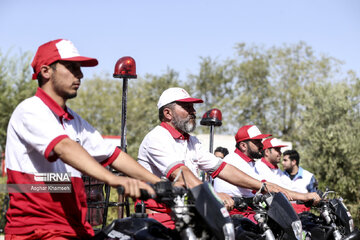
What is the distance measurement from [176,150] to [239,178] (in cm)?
70

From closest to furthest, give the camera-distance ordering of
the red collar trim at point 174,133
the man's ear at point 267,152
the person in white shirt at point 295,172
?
the red collar trim at point 174,133
the man's ear at point 267,152
the person in white shirt at point 295,172

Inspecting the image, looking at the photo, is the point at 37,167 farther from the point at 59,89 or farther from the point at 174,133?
the point at 174,133

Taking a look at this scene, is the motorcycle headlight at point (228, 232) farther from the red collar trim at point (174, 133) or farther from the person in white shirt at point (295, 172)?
the person in white shirt at point (295, 172)

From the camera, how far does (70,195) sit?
319 cm

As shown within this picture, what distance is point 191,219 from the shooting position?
3012 millimetres

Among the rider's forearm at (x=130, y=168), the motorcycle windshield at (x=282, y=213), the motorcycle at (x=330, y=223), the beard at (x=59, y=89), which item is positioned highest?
the beard at (x=59, y=89)

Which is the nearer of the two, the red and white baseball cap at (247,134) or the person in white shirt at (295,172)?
the red and white baseball cap at (247,134)

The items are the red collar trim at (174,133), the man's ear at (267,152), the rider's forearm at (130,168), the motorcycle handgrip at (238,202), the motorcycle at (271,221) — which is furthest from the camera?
the man's ear at (267,152)

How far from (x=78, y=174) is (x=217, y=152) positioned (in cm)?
843

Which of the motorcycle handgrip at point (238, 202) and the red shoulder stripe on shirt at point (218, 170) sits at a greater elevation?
the red shoulder stripe on shirt at point (218, 170)

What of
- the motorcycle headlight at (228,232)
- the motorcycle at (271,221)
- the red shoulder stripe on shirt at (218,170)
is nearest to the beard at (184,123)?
the red shoulder stripe on shirt at (218,170)

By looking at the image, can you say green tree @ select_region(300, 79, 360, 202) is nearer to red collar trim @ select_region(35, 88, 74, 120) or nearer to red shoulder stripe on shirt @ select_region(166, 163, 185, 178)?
red shoulder stripe on shirt @ select_region(166, 163, 185, 178)

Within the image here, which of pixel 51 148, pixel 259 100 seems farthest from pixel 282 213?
pixel 259 100

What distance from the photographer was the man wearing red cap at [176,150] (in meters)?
4.70
